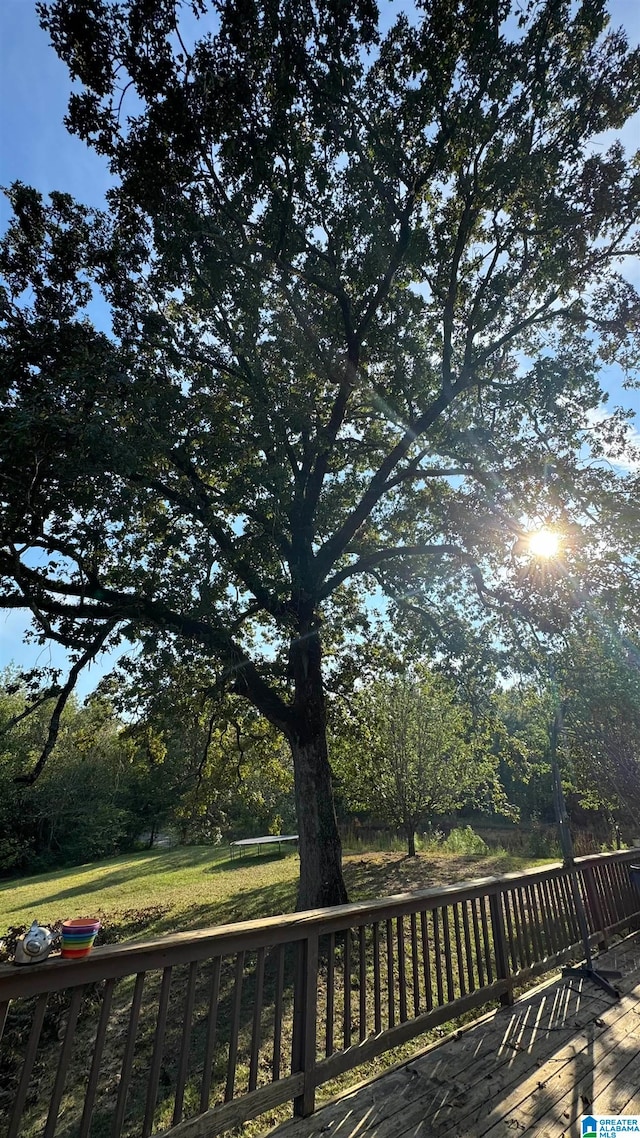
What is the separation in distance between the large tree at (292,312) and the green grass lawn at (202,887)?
128 inches

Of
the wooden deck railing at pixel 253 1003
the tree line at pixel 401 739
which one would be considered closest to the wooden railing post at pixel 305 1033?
the wooden deck railing at pixel 253 1003

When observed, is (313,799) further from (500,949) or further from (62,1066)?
(62,1066)

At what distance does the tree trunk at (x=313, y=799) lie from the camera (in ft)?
24.9

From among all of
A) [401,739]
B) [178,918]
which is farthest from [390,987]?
[401,739]

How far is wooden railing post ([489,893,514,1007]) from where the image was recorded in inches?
179

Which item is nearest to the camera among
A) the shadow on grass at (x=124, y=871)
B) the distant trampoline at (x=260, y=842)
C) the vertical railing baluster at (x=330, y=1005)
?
the vertical railing baluster at (x=330, y=1005)

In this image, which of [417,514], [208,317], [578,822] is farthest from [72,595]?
[578,822]

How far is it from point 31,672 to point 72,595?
1.24 metres

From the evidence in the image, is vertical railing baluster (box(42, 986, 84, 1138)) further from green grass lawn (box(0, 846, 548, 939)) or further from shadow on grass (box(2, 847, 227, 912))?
shadow on grass (box(2, 847, 227, 912))

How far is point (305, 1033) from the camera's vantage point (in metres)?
3.19

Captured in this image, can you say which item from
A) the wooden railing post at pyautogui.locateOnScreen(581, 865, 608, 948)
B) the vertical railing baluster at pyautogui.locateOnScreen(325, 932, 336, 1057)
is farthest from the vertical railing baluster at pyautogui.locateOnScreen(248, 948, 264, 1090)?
the wooden railing post at pyautogui.locateOnScreen(581, 865, 608, 948)

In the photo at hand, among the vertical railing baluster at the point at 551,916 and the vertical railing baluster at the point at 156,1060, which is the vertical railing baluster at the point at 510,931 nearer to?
the vertical railing baluster at the point at 551,916

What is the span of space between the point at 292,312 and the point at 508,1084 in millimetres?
9080

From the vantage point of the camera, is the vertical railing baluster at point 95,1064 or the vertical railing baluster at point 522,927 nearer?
the vertical railing baluster at point 95,1064
